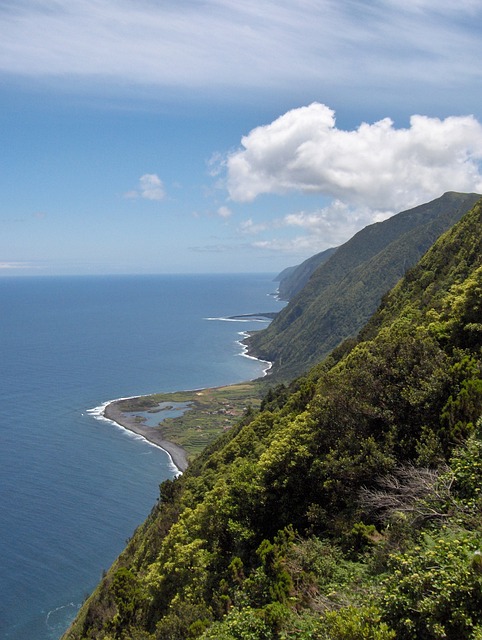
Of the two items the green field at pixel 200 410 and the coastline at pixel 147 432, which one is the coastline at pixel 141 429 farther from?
the green field at pixel 200 410

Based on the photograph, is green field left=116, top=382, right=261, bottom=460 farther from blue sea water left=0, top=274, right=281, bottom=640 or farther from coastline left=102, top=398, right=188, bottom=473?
blue sea water left=0, top=274, right=281, bottom=640

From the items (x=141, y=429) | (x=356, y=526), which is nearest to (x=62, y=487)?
(x=141, y=429)

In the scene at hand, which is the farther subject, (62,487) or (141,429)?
(141,429)

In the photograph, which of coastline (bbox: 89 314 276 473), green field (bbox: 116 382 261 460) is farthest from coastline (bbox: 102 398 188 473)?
green field (bbox: 116 382 261 460)

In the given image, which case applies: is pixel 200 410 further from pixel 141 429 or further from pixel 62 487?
pixel 62 487

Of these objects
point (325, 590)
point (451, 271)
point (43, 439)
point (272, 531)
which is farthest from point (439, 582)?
point (43, 439)

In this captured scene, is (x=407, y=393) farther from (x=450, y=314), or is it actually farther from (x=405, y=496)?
(x=450, y=314)
